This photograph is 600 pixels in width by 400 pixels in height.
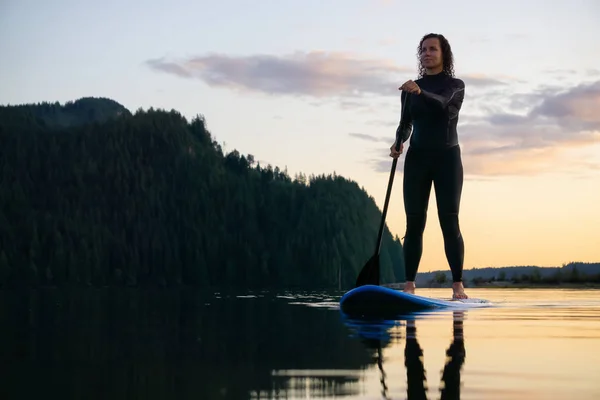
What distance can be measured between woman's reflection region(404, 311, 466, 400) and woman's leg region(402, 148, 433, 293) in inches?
177

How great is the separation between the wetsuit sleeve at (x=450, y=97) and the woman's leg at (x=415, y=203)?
680 mm

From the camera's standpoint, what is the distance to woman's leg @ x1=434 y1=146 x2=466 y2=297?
1286 cm

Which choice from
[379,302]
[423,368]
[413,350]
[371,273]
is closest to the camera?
[423,368]

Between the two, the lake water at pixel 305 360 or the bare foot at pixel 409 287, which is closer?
the lake water at pixel 305 360

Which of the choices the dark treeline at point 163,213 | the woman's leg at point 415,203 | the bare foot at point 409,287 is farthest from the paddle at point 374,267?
the dark treeline at point 163,213

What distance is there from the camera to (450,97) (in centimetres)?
1261

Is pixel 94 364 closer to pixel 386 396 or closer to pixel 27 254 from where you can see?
pixel 386 396

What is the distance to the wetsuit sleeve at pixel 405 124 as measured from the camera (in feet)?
42.7

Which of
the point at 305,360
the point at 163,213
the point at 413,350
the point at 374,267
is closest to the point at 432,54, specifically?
the point at 374,267

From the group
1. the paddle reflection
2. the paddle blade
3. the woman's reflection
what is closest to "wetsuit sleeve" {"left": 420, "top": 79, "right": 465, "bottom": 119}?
the paddle blade

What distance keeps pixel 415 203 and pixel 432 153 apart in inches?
27.3

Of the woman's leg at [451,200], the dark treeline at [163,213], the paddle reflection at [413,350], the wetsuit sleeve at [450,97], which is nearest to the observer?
the paddle reflection at [413,350]

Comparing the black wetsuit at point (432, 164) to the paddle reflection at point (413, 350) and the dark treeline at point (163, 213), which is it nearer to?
the paddle reflection at point (413, 350)

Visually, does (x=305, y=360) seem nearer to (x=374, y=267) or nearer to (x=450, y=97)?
(x=374, y=267)
